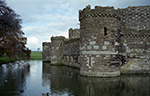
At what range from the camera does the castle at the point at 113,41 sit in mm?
15945

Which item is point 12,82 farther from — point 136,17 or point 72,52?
point 136,17

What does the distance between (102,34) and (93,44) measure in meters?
1.43

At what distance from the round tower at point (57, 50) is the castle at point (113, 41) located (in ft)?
48.4

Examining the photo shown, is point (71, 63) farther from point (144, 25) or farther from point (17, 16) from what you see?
point (17, 16)

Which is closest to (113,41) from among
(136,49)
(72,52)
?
(136,49)

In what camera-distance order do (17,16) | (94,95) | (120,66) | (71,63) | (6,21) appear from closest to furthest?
(94,95) → (6,21) → (17,16) → (120,66) → (71,63)

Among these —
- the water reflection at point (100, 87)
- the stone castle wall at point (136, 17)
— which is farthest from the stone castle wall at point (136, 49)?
the water reflection at point (100, 87)

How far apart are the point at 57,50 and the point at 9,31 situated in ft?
63.6

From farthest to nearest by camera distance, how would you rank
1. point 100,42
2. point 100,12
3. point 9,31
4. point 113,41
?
point 113,41, point 100,12, point 100,42, point 9,31

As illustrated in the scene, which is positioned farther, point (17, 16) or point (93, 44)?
point (93, 44)

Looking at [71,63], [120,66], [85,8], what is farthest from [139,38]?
[71,63]

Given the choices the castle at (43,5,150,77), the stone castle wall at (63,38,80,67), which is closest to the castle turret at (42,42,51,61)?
the stone castle wall at (63,38,80,67)

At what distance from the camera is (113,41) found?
16344 mm

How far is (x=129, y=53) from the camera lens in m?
18.3
